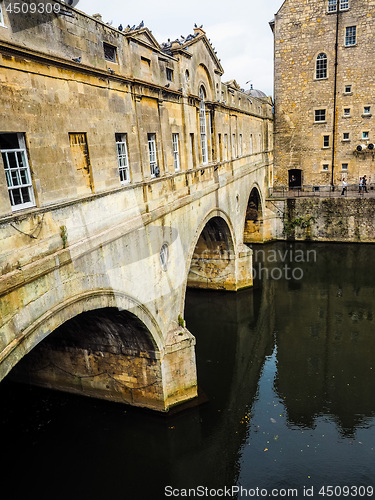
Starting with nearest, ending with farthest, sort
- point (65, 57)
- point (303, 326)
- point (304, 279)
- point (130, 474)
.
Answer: point (65, 57) < point (130, 474) < point (303, 326) < point (304, 279)

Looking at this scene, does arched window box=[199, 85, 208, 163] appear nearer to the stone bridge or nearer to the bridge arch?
the stone bridge

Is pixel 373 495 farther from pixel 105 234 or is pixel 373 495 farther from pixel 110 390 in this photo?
pixel 105 234

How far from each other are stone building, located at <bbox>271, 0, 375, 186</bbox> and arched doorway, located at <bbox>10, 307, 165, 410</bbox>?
26.1 metres

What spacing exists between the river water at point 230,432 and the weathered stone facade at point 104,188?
1099mm

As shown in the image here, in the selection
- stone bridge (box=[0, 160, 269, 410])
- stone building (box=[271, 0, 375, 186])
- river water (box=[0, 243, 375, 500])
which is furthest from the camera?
stone building (box=[271, 0, 375, 186])

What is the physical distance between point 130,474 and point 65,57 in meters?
10.2

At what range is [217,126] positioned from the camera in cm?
1644

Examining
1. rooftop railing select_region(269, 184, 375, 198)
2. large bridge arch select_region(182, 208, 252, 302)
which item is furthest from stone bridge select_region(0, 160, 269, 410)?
rooftop railing select_region(269, 184, 375, 198)

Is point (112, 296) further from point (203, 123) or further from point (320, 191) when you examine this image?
point (320, 191)

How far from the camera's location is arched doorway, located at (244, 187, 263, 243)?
29.0 metres

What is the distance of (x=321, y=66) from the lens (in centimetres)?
2994

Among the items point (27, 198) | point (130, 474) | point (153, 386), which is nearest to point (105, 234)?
point (27, 198)

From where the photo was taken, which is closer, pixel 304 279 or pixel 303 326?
pixel 303 326

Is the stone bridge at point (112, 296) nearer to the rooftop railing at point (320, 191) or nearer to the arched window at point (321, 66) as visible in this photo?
the rooftop railing at point (320, 191)
